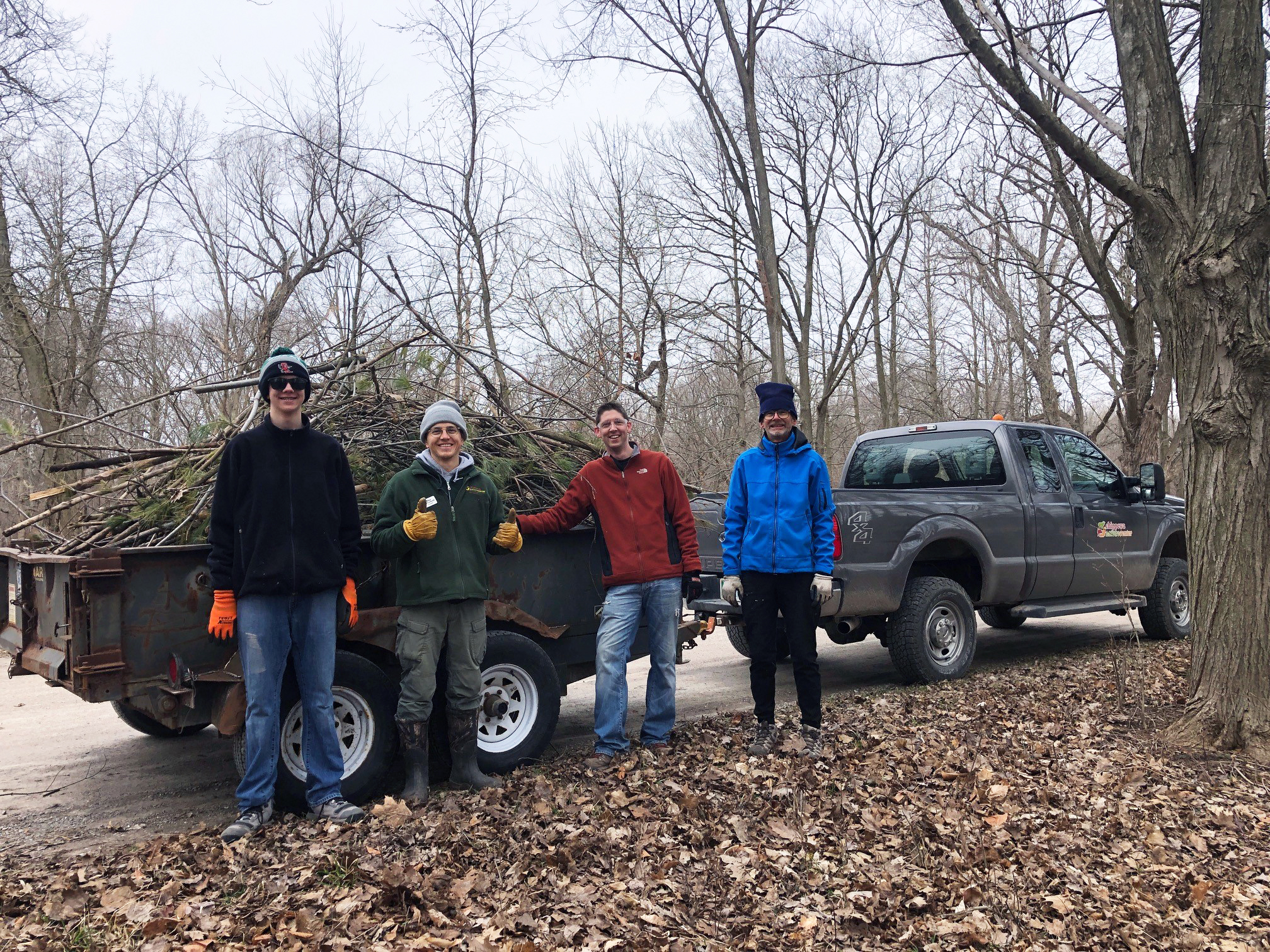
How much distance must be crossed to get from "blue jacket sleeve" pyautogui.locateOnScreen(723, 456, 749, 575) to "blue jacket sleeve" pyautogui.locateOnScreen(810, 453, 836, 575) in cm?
43

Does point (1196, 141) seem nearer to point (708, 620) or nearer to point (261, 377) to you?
point (708, 620)

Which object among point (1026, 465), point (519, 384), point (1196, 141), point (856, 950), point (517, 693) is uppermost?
point (1196, 141)

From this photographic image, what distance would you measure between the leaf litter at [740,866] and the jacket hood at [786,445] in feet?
5.92

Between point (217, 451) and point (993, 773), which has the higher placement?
point (217, 451)

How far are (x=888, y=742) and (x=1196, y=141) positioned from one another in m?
4.06

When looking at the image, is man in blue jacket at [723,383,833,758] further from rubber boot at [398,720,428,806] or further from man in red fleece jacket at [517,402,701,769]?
rubber boot at [398,720,428,806]

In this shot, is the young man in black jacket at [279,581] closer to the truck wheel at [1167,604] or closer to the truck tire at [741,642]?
the truck tire at [741,642]

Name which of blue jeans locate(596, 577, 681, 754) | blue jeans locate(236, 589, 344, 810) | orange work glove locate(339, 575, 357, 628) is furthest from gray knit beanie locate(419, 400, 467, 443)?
blue jeans locate(596, 577, 681, 754)

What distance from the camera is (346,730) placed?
487 cm

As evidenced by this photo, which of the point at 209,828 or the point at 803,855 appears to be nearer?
the point at 803,855

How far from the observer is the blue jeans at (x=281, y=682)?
4324 millimetres

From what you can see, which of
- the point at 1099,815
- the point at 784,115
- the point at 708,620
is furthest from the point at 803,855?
the point at 784,115

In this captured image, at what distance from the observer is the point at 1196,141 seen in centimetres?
551

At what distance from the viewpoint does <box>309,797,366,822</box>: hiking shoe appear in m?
4.35
